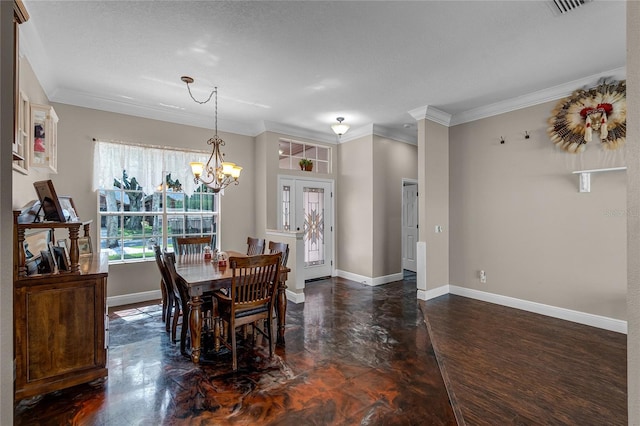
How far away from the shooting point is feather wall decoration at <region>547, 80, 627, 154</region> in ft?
11.0

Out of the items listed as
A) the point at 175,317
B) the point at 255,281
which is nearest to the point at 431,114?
the point at 255,281

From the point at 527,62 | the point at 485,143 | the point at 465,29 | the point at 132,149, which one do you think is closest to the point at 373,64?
the point at 465,29

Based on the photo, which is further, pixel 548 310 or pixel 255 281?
pixel 548 310

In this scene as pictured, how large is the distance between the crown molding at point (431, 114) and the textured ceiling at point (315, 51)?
142 mm

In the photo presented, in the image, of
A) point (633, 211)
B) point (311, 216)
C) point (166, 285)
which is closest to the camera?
point (633, 211)

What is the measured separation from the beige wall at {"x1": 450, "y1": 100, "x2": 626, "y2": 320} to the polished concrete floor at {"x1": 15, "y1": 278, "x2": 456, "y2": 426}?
70.7 inches

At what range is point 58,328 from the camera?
226 cm

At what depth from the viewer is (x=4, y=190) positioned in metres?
0.80

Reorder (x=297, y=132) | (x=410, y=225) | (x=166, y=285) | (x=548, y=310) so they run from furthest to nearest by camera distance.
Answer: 1. (x=410, y=225)
2. (x=297, y=132)
3. (x=548, y=310)
4. (x=166, y=285)

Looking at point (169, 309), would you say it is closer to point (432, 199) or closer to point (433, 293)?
point (433, 293)

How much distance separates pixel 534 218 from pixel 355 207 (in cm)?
292

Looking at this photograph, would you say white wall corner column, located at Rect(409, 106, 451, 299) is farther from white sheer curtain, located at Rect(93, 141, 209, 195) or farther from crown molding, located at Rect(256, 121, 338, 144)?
white sheer curtain, located at Rect(93, 141, 209, 195)

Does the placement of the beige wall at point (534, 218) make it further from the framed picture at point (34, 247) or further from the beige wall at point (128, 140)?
the framed picture at point (34, 247)

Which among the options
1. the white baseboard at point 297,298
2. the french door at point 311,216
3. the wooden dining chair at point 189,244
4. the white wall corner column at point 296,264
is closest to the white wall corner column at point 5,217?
the wooden dining chair at point 189,244
